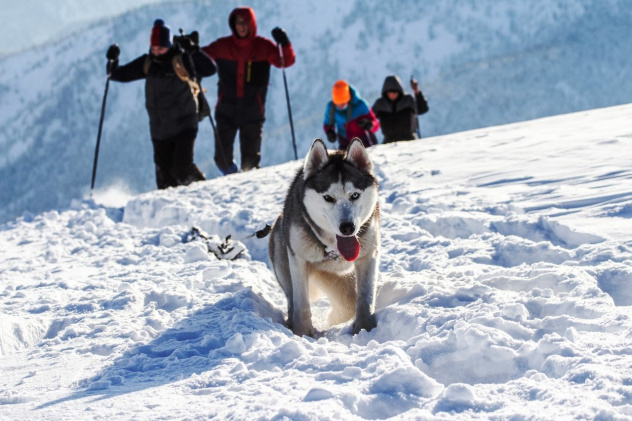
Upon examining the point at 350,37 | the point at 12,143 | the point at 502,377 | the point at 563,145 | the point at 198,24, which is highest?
the point at 198,24

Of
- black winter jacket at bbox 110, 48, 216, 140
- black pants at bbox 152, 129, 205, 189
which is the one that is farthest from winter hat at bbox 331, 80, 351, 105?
black pants at bbox 152, 129, 205, 189

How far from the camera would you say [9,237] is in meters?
6.24

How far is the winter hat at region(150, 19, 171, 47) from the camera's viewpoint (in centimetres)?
703

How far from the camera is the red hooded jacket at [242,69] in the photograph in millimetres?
7816

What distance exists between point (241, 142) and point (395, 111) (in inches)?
108

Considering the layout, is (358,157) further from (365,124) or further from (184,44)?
(365,124)

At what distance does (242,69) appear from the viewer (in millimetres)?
7805

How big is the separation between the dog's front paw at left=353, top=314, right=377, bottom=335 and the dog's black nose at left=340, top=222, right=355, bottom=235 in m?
0.49

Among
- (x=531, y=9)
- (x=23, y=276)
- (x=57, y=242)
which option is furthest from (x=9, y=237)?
(x=531, y=9)

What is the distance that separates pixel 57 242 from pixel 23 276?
1272 mm

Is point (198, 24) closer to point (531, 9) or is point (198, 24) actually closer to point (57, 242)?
point (531, 9)

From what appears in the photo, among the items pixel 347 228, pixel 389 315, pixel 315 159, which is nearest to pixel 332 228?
pixel 347 228

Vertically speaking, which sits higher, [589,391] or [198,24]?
[198,24]

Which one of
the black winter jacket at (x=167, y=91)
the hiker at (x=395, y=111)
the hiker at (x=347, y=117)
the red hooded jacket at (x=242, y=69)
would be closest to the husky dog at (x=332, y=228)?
the black winter jacket at (x=167, y=91)
